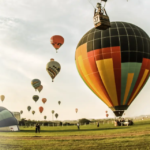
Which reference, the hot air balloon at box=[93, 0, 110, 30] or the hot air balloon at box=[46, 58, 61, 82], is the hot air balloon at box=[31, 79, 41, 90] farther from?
the hot air balloon at box=[93, 0, 110, 30]

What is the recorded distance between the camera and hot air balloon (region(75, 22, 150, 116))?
2920 cm

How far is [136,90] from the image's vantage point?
30.3 metres

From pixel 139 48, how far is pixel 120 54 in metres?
2.86

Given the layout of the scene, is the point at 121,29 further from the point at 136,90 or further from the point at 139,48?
the point at 136,90

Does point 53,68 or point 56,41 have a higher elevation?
point 56,41

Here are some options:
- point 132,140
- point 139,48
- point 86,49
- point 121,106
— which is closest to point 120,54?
point 139,48

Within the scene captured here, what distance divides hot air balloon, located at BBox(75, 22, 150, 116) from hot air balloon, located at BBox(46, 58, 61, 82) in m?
17.6

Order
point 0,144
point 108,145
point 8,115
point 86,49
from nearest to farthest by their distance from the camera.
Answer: point 108,145 < point 0,144 < point 86,49 < point 8,115

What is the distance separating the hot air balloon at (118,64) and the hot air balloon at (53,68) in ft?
57.6

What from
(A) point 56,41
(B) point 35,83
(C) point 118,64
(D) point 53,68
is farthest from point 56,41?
(B) point 35,83

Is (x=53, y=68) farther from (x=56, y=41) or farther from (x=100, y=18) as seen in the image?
(x=100, y=18)

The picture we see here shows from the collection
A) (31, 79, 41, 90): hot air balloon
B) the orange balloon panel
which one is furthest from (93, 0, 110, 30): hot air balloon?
(31, 79, 41, 90): hot air balloon

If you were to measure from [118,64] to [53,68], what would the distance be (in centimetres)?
2138

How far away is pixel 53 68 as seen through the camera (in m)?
47.9
